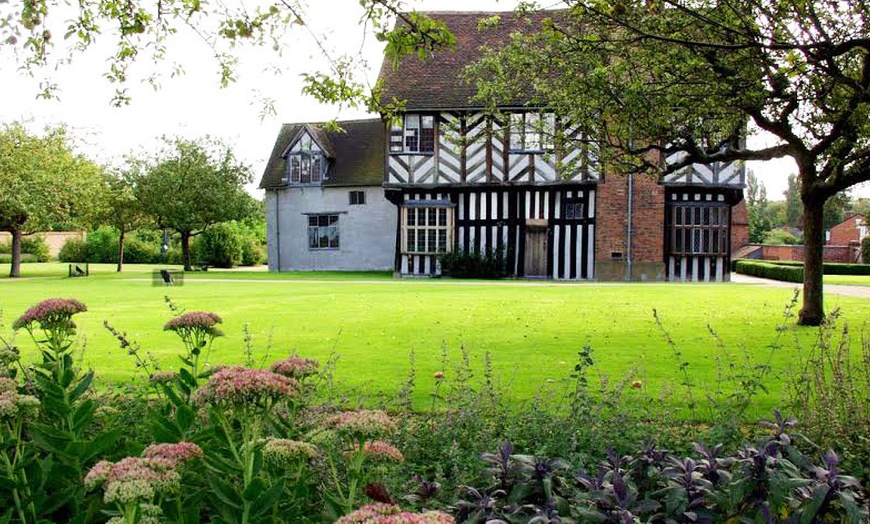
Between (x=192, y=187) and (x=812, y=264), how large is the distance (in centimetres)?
3389

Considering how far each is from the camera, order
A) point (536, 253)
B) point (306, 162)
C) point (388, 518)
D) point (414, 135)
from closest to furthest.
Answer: point (388, 518), point (414, 135), point (536, 253), point (306, 162)

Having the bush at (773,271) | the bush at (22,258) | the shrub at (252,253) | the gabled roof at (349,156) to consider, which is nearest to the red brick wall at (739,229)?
the bush at (773,271)

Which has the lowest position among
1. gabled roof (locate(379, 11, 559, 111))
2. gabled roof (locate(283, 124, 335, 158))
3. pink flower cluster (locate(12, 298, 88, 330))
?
pink flower cluster (locate(12, 298, 88, 330))

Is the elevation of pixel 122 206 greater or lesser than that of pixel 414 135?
lesser

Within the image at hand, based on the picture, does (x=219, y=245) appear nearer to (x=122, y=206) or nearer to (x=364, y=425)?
(x=122, y=206)

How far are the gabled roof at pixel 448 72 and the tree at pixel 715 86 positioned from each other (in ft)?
40.3

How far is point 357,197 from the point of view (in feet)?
122

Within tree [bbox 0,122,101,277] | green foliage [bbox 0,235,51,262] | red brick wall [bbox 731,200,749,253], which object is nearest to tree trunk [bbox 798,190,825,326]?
tree [bbox 0,122,101,277]

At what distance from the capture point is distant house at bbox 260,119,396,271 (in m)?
37.1

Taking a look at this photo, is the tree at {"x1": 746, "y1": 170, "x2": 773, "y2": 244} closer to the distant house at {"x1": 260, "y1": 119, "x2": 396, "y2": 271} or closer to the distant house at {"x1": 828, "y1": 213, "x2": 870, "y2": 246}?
the distant house at {"x1": 828, "y1": 213, "x2": 870, "y2": 246}

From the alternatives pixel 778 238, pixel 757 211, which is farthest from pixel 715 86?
pixel 757 211

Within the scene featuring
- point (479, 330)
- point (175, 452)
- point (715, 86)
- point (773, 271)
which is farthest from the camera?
point (773, 271)

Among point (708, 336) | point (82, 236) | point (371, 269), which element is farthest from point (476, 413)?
point (82, 236)

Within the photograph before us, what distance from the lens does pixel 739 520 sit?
3061 mm
